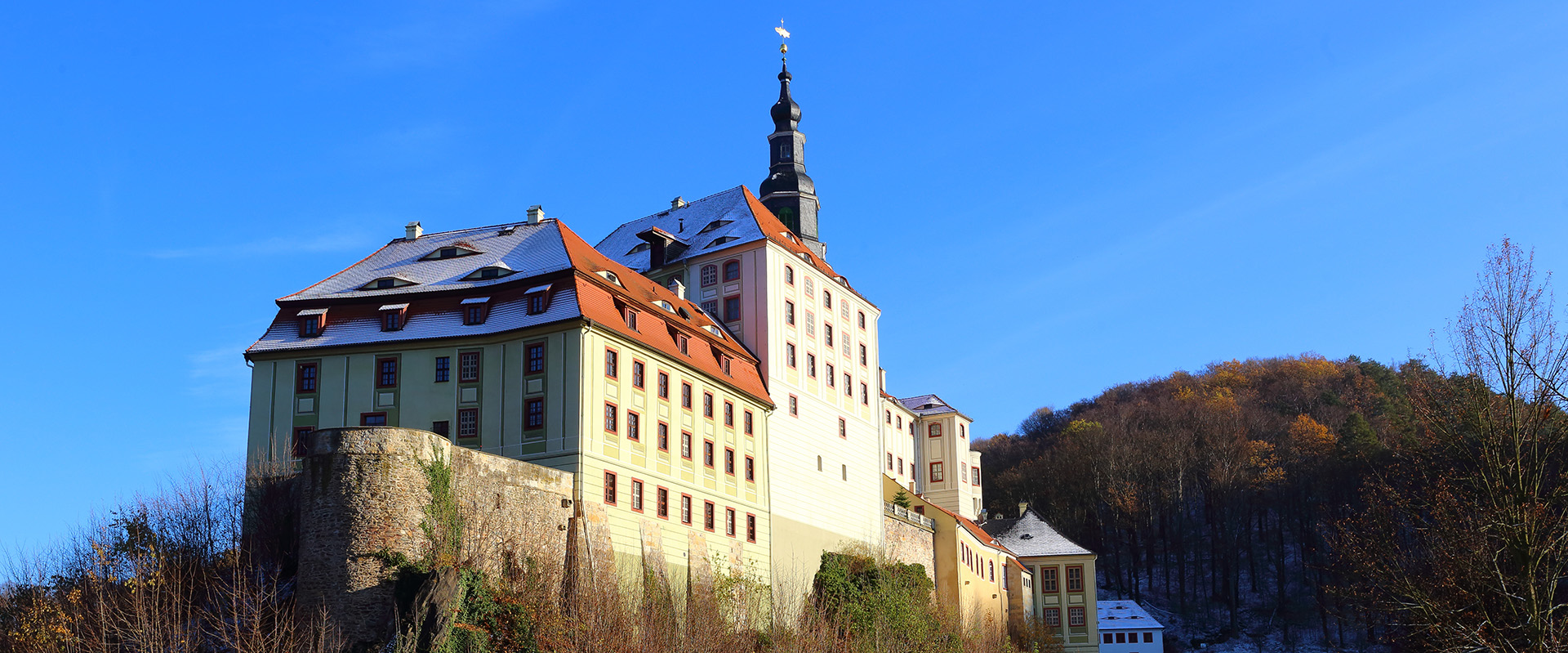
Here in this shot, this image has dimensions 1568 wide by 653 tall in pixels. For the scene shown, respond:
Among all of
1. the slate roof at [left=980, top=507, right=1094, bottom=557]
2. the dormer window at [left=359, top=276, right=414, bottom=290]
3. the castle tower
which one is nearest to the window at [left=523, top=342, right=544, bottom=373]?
the dormer window at [left=359, top=276, right=414, bottom=290]

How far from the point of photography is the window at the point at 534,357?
150 ft

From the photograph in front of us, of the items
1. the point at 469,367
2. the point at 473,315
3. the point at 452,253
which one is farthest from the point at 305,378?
the point at 452,253

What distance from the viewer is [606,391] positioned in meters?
45.6

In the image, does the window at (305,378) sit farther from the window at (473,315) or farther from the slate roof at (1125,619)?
the slate roof at (1125,619)

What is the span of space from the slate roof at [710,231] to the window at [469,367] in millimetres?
15623

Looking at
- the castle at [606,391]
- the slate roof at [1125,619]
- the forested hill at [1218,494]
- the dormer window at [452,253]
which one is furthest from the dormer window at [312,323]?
the forested hill at [1218,494]

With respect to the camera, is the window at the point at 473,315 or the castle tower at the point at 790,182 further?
the castle tower at the point at 790,182

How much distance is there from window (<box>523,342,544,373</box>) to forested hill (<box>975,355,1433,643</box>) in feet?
204

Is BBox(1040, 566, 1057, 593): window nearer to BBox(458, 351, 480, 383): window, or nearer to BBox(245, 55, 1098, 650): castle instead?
BBox(245, 55, 1098, 650): castle

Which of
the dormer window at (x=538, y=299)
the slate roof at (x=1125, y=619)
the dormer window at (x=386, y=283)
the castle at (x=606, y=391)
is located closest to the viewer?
the castle at (x=606, y=391)

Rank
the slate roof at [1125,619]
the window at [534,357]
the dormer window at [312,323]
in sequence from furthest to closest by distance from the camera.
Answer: the slate roof at [1125,619] → the dormer window at [312,323] → the window at [534,357]

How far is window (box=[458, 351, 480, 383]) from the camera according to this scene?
4669 cm

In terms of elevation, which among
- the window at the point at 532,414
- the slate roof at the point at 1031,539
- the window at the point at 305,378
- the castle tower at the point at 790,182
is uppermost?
the castle tower at the point at 790,182

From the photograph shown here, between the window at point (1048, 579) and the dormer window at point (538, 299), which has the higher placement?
the dormer window at point (538, 299)
